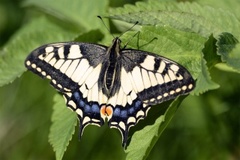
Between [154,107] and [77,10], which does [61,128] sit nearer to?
[154,107]

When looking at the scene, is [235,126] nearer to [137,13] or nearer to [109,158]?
[109,158]

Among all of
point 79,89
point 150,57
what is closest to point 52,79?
point 79,89

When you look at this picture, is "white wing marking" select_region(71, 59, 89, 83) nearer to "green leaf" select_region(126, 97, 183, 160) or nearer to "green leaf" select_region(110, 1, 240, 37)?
"green leaf" select_region(110, 1, 240, 37)

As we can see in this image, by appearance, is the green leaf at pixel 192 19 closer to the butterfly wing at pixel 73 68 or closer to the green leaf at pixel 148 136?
the green leaf at pixel 148 136

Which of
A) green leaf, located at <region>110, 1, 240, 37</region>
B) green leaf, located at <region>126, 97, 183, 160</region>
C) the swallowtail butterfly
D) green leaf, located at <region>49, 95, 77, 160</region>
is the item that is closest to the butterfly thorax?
the swallowtail butterfly

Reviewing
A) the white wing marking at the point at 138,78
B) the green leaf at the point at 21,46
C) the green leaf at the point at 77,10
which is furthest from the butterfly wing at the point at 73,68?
the green leaf at the point at 77,10

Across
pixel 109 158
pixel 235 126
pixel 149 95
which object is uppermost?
pixel 149 95

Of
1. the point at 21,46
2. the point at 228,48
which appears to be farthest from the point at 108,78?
the point at 228,48
